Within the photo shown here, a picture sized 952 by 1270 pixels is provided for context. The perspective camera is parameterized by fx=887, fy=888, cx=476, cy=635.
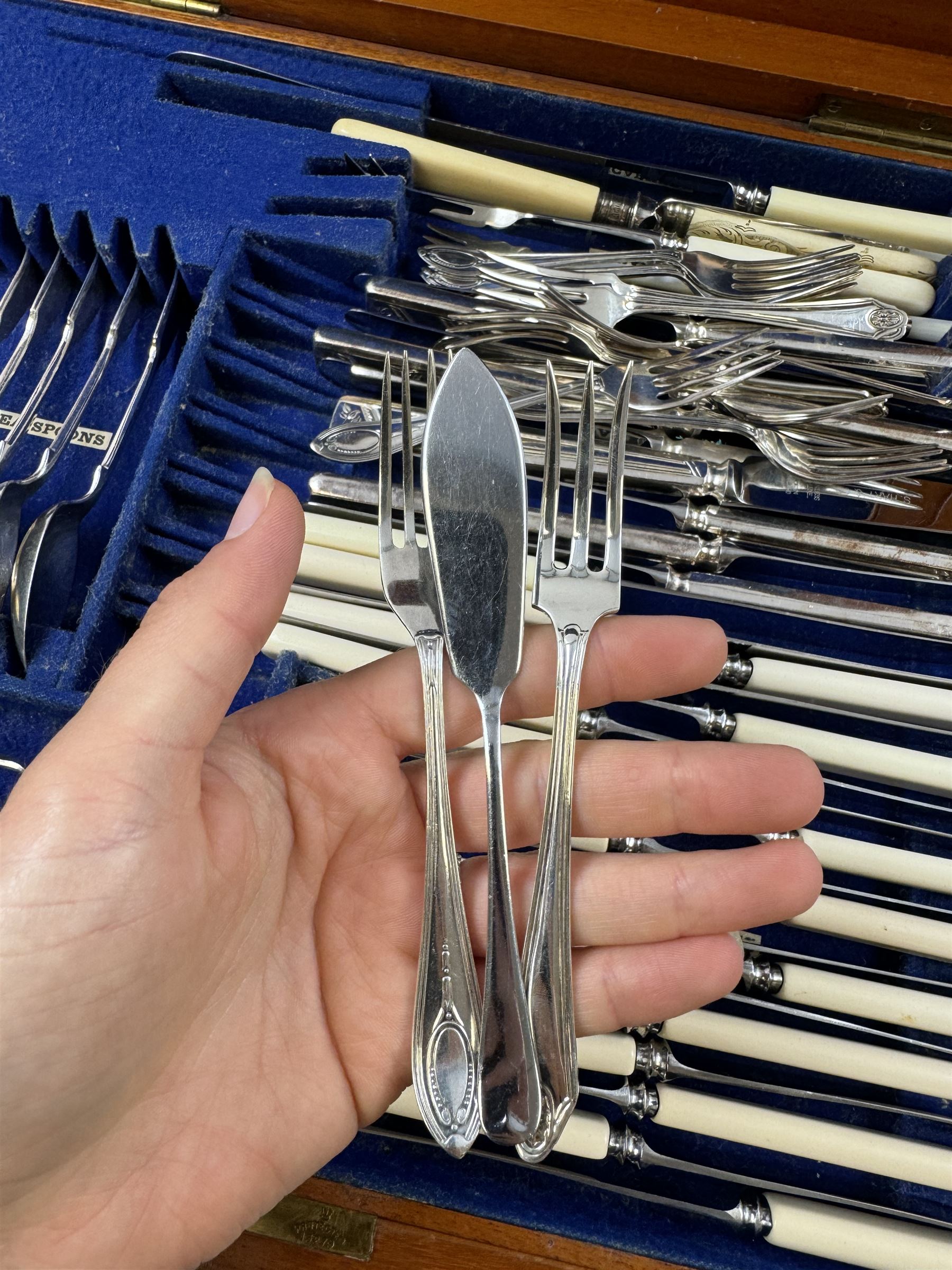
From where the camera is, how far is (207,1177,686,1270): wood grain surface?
2.29 feet

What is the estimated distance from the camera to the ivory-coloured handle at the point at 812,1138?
26.8 inches

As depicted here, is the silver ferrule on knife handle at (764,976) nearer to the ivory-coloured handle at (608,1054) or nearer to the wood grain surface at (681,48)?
the ivory-coloured handle at (608,1054)

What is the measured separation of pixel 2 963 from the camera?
47 cm

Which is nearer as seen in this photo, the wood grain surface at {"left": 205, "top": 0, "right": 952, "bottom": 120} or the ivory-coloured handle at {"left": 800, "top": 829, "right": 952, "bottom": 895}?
the ivory-coloured handle at {"left": 800, "top": 829, "right": 952, "bottom": 895}

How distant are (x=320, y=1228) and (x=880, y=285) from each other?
1045 mm

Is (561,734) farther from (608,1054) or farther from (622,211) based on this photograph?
(622,211)

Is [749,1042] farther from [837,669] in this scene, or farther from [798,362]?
[798,362]

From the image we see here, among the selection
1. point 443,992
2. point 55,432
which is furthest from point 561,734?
point 55,432

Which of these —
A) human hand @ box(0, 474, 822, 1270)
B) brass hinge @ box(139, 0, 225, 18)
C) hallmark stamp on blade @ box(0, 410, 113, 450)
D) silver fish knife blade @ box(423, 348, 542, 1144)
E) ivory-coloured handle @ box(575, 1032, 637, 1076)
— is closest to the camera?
human hand @ box(0, 474, 822, 1270)

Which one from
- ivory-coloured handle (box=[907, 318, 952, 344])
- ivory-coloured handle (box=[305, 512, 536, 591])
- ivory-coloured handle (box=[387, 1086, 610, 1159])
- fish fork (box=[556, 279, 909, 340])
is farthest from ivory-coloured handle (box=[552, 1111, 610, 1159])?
ivory-coloured handle (box=[907, 318, 952, 344])

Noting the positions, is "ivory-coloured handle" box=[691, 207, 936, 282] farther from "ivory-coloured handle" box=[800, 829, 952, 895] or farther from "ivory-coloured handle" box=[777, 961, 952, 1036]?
"ivory-coloured handle" box=[777, 961, 952, 1036]

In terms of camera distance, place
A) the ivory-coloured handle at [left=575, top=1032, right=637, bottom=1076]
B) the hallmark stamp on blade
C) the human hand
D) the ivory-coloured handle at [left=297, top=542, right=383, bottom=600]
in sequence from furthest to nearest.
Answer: the hallmark stamp on blade → the ivory-coloured handle at [left=297, top=542, right=383, bottom=600] → the ivory-coloured handle at [left=575, top=1032, right=637, bottom=1076] → the human hand

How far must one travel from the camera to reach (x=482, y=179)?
0.98 metres

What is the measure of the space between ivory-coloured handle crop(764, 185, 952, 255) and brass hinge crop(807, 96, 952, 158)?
85mm
